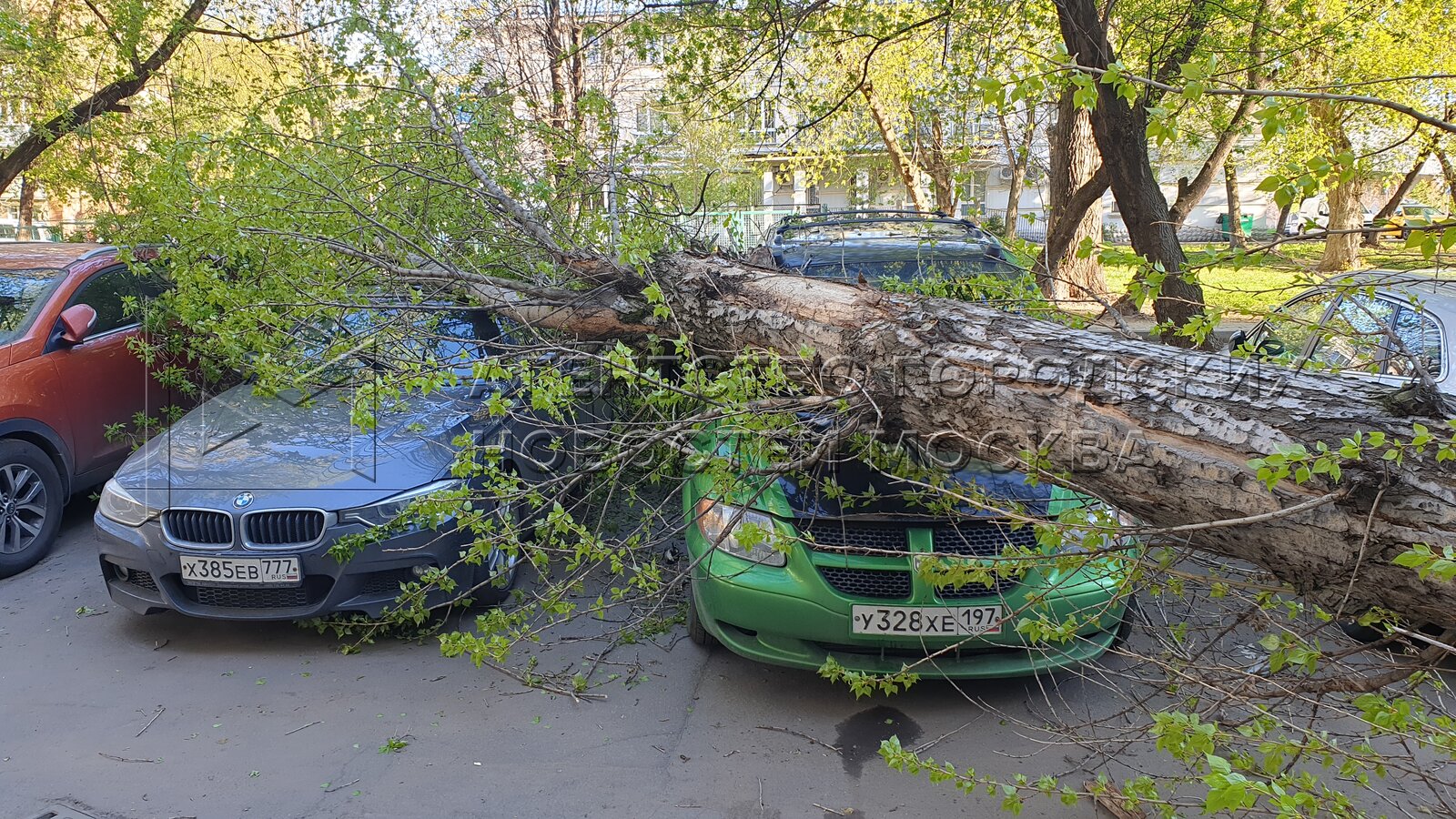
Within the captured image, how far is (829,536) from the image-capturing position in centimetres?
375

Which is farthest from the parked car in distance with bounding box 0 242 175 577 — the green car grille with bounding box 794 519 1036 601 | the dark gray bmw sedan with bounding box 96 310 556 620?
→ the green car grille with bounding box 794 519 1036 601

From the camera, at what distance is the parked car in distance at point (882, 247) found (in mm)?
5938

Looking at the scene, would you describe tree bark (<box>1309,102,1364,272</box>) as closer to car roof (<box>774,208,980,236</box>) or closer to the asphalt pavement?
car roof (<box>774,208,980,236</box>)

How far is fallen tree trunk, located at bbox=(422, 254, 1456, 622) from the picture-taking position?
1.93m

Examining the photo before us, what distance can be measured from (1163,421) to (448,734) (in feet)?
9.46

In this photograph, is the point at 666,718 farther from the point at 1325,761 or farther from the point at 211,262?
the point at 211,262

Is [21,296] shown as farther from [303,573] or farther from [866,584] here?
[866,584]

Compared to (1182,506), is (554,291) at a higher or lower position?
higher

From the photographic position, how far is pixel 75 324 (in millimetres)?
5918

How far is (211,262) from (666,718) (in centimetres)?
396

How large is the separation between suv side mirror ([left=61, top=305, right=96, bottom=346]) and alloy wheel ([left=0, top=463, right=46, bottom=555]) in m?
0.90

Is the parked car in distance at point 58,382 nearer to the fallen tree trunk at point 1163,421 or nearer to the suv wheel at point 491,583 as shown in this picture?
the suv wheel at point 491,583

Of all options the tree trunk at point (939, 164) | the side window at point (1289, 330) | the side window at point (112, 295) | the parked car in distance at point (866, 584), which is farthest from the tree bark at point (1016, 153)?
the side window at point (112, 295)

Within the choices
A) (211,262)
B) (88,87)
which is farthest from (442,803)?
(88,87)
